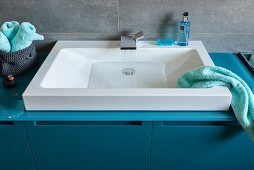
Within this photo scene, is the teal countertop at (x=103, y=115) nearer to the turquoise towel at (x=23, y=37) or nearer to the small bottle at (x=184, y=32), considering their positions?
the turquoise towel at (x=23, y=37)

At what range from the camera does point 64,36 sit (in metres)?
1.27

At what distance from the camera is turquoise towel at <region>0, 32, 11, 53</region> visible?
102 centimetres

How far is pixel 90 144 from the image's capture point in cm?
97

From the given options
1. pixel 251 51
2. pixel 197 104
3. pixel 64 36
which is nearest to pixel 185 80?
pixel 197 104

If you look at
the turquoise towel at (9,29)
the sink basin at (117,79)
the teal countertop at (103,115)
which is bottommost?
the teal countertop at (103,115)

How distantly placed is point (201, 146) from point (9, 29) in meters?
0.90

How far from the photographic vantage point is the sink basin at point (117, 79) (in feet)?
2.87

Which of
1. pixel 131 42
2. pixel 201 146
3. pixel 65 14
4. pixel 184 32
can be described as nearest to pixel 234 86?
pixel 201 146

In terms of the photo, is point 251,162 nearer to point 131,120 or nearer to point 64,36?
point 131,120

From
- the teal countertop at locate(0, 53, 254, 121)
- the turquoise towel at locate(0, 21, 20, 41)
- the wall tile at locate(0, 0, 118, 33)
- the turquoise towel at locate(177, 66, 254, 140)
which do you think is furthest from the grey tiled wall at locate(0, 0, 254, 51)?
the teal countertop at locate(0, 53, 254, 121)

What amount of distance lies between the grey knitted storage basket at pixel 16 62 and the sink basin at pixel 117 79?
9cm

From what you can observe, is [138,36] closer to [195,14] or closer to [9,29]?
[195,14]

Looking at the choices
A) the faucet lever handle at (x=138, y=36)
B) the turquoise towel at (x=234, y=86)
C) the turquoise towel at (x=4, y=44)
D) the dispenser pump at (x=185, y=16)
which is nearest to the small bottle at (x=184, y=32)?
the dispenser pump at (x=185, y=16)

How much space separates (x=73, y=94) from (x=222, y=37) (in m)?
0.80
